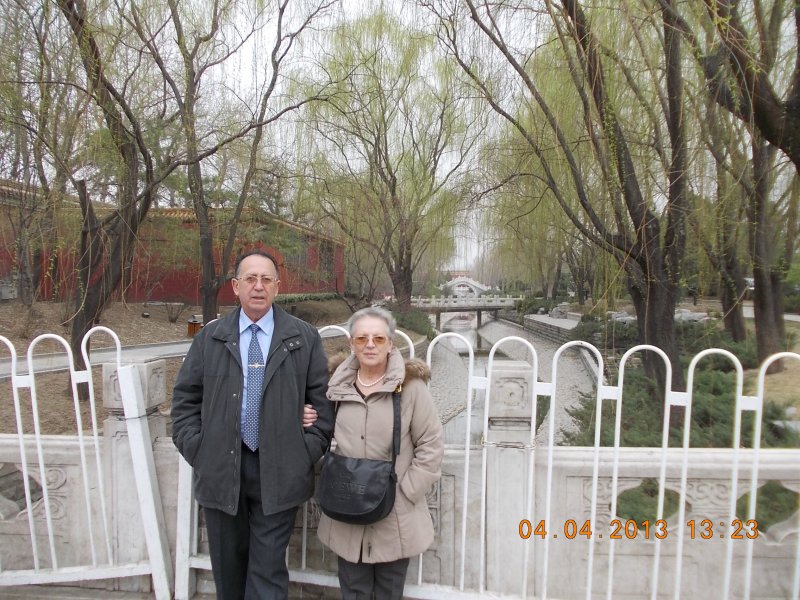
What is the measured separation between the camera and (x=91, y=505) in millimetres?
2207

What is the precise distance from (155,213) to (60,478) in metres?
11.1

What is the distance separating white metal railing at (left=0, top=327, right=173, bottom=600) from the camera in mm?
2086

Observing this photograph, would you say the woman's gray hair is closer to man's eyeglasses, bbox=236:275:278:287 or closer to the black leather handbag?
the black leather handbag

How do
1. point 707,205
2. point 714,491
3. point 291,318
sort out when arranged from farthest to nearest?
point 707,205, point 714,491, point 291,318

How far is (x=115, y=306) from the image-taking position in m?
→ 14.0

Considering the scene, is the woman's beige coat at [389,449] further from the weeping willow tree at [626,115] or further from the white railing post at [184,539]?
the weeping willow tree at [626,115]

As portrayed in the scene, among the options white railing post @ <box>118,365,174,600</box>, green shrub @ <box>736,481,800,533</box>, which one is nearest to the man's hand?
white railing post @ <box>118,365,174,600</box>

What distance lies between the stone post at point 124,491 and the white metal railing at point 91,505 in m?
0.03

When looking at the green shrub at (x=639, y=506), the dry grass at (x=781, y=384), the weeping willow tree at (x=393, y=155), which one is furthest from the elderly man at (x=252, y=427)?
the weeping willow tree at (x=393, y=155)

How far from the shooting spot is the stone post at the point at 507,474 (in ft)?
6.49

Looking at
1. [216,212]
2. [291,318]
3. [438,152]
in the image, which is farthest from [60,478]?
[438,152]

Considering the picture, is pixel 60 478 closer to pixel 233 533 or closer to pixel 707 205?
pixel 233 533

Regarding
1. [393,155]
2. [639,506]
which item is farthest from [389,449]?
[393,155]

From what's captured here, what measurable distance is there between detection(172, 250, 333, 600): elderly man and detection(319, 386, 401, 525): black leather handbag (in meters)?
0.13
